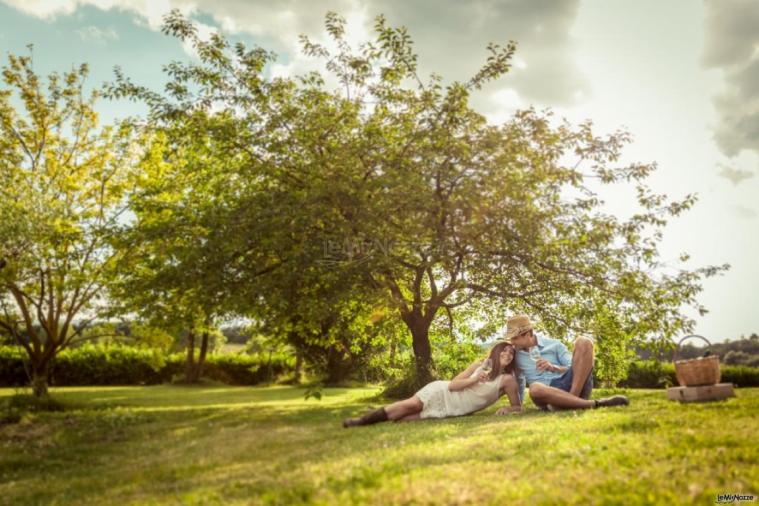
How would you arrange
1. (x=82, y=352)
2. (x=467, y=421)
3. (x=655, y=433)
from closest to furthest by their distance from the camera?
(x=655, y=433), (x=467, y=421), (x=82, y=352)

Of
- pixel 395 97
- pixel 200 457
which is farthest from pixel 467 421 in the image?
pixel 395 97

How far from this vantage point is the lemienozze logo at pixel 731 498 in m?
3.85

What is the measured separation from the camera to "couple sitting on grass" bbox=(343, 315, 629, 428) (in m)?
9.93

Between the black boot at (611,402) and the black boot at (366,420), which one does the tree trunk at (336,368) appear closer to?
the black boot at (366,420)

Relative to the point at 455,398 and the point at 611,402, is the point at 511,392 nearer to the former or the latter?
the point at 455,398

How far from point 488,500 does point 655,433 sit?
3.12 meters

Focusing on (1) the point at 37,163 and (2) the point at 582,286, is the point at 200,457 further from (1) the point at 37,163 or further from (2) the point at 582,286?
(1) the point at 37,163

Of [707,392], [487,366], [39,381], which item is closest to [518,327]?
[487,366]

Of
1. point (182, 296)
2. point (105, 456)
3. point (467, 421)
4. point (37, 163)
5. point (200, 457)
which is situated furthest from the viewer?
point (37, 163)

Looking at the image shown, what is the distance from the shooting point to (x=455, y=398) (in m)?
10.5

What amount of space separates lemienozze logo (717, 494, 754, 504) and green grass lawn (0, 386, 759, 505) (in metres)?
0.07

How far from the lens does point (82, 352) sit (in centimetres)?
4138

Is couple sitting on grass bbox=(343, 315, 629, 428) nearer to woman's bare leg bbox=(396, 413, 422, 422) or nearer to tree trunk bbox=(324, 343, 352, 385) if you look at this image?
woman's bare leg bbox=(396, 413, 422, 422)

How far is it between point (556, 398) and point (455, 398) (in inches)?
72.5
